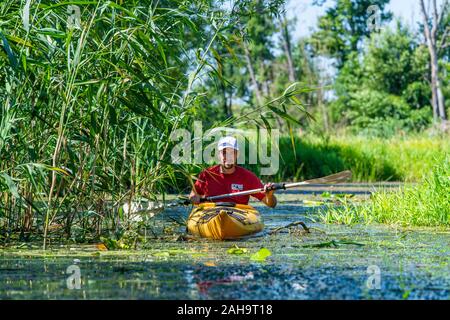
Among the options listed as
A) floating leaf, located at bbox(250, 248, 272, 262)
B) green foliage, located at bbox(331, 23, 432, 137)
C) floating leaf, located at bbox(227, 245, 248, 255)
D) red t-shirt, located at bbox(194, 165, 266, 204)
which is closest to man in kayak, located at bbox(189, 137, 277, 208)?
red t-shirt, located at bbox(194, 165, 266, 204)

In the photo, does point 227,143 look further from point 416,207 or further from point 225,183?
point 416,207

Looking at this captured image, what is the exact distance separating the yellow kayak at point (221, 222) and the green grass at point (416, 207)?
1.45m

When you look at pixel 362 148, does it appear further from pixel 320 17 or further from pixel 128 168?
pixel 320 17

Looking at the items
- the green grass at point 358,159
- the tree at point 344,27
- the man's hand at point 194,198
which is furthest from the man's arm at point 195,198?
the tree at point 344,27

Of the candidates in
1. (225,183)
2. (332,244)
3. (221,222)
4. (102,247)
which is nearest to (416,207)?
(225,183)

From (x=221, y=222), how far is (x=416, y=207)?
7.27 feet

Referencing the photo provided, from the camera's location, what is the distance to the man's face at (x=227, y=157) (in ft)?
30.3

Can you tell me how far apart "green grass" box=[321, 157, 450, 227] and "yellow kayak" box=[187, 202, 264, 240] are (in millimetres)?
1453

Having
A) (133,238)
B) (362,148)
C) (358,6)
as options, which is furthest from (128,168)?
(358,6)

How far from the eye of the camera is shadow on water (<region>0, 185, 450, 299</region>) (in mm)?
5637

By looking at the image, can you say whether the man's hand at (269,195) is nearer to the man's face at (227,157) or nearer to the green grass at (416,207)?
the man's face at (227,157)

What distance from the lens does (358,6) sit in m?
40.5

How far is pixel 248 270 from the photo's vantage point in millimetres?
6527
